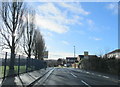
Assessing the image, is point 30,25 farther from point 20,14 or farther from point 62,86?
point 62,86

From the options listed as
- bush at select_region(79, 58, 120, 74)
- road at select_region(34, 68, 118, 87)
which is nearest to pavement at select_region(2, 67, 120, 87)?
road at select_region(34, 68, 118, 87)

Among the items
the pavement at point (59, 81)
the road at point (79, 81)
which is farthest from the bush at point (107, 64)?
the pavement at point (59, 81)

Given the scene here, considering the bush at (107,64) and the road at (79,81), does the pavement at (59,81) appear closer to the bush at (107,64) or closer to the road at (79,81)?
the road at (79,81)

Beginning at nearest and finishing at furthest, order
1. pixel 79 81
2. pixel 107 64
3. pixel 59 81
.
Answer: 1. pixel 59 81
2. pixel 79 81
3. pixel 107 64

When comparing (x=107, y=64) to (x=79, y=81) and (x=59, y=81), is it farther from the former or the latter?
(x=59, y=81)

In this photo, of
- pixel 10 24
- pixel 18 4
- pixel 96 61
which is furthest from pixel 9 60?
pixel 96 61

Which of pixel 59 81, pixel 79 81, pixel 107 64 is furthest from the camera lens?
pixel 107 64

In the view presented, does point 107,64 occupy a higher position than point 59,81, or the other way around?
point 107,64

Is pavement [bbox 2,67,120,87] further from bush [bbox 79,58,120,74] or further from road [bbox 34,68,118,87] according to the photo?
bush [bbox 79,58,120,74]

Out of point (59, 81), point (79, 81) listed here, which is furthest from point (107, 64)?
point (59, 81)

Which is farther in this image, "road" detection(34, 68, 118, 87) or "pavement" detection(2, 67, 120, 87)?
"road" detection(34, 68, 118, 87)

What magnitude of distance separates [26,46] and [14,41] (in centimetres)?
2022

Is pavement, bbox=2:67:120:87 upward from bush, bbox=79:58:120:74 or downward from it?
downward

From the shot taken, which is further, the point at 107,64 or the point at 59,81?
the point at 107,64
